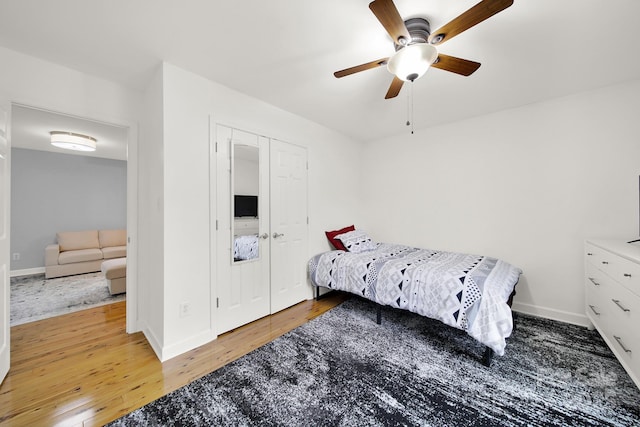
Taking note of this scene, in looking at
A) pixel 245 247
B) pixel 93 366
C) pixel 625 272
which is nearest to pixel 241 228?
pixel 245 247

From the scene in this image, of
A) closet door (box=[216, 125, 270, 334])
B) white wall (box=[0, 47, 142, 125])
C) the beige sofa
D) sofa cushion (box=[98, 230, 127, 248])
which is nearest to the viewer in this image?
white wall (box=[0, 47, 142, 125])

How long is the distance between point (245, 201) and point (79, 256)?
4.20 metres

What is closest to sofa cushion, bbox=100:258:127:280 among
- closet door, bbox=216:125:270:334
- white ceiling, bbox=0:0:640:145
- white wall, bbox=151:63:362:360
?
white wall, bbox=151:63:362:360

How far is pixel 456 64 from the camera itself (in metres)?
1.74

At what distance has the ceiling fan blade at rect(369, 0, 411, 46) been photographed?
1.25 m

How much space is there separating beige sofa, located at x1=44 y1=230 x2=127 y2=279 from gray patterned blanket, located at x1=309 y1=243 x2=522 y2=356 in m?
4.41

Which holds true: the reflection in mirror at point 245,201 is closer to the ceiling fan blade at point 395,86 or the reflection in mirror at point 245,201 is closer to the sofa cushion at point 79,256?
the ceiling fan blade at point 395,86

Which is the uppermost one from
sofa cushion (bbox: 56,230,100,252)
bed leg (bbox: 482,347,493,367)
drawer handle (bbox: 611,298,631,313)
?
sofa cushion (bbox: 56,230,100,252)

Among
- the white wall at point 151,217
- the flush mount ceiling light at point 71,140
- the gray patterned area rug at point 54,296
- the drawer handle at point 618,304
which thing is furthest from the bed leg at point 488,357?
the flush mount ceiling light at point 71,140

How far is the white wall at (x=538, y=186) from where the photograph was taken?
97.3 inches

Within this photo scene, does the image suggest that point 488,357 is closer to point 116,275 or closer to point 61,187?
point 116,275

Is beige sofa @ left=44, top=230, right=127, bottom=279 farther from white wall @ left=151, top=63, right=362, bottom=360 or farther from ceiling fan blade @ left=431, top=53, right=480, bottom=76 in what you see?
ceiling fan blade @ left=431, top=53, right=480, bottom=76

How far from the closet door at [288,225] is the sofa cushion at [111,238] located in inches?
174

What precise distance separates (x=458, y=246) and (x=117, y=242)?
654 centimetres
